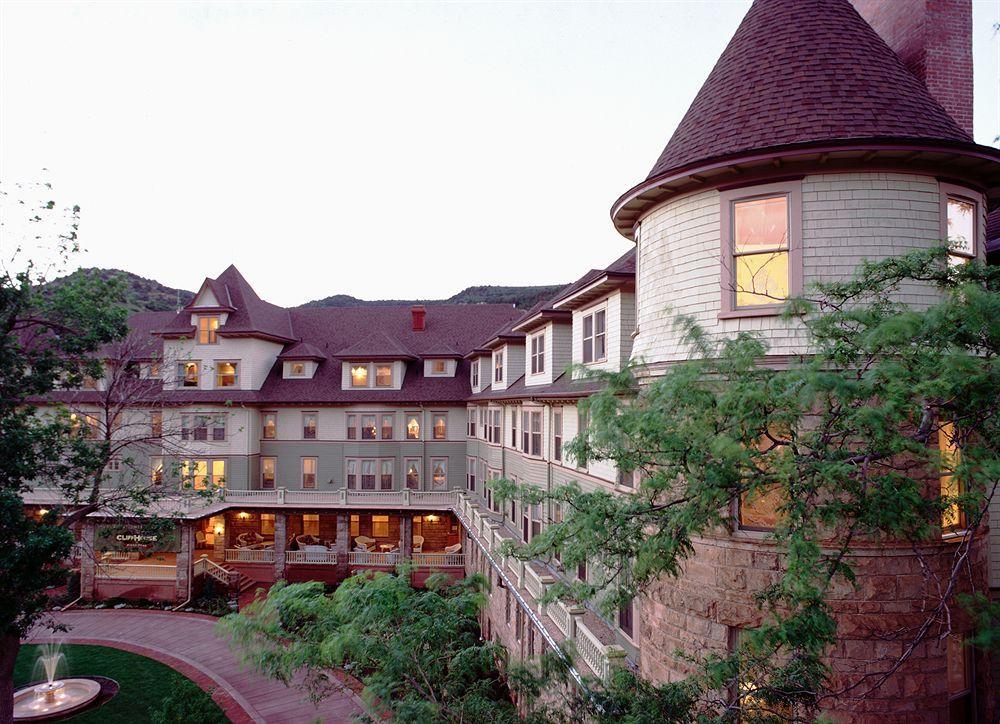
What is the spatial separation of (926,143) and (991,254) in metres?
5.27

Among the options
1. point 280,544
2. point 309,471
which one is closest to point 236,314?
point 309,471

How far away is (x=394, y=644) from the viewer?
6.61m

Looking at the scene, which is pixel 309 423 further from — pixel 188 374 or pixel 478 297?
pixel 478 297

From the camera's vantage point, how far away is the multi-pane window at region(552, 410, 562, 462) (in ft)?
60.2

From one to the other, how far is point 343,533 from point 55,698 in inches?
545

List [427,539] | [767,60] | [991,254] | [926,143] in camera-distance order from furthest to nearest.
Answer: [427,539] < [991,254] < [767,60] < [926,143]

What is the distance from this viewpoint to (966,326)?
14.8 ft

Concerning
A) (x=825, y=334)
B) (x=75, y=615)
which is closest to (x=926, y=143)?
(x=825, y=334)

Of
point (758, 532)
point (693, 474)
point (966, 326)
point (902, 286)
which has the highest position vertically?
point (902, 286)

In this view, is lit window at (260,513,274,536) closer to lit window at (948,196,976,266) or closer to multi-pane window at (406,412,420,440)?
multi-pane window at (406,412,420,440)

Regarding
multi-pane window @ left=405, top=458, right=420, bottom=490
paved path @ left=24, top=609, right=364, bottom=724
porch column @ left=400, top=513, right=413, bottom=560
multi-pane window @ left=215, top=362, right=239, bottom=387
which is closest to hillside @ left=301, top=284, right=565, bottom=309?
multi-pane window @ left=405, top=458, right=420, bottom=490

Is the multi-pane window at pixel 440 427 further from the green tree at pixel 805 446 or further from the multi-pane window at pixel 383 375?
the green tree at pixel 805 446

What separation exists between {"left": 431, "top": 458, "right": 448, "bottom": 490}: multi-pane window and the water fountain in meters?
18.1

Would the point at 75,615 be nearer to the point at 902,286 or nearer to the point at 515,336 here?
the point at 515,336
